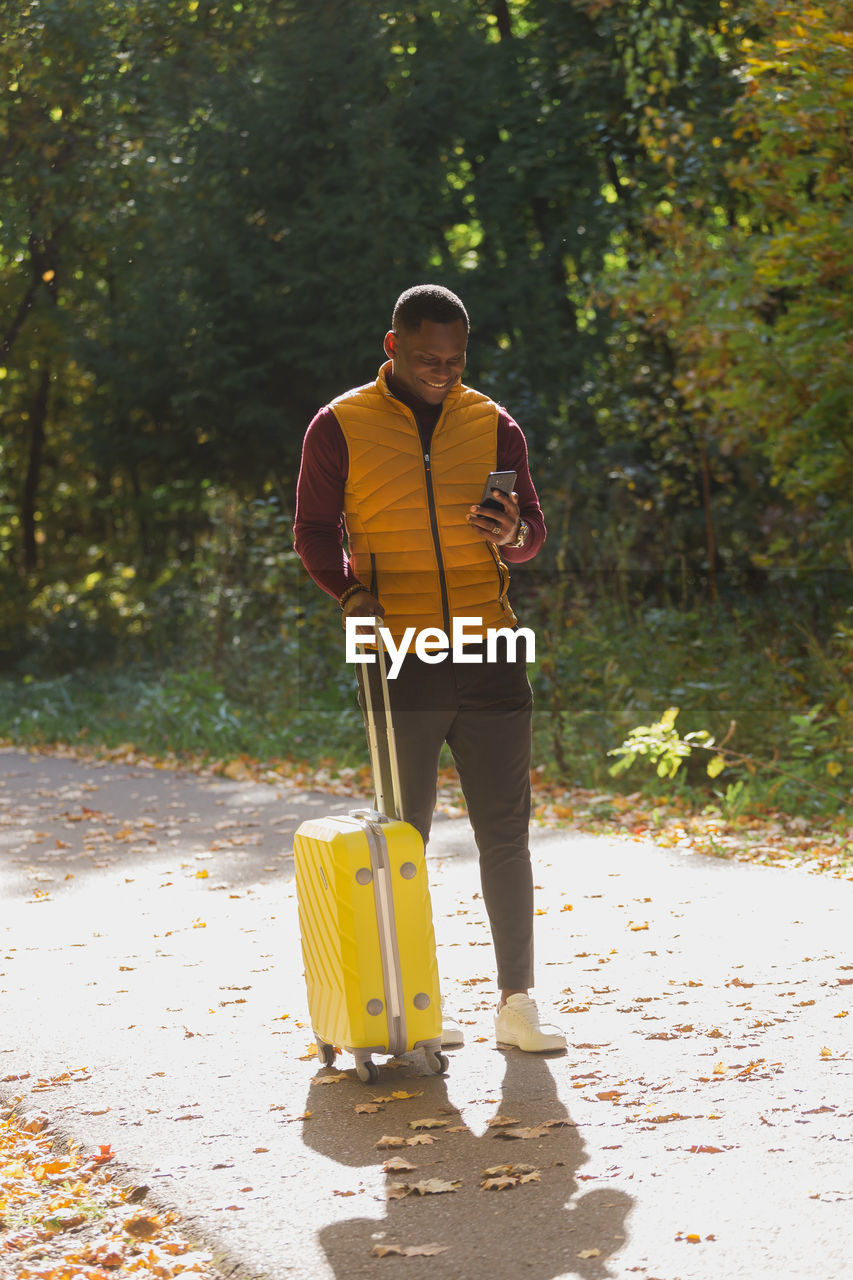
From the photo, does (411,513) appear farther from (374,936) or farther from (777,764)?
(777,764)

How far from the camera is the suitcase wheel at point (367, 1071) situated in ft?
14.2

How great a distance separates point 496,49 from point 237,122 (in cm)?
331

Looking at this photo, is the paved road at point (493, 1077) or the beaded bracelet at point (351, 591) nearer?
the paved road at point (493, 1077)

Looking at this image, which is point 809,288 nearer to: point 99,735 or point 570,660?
point 570,660

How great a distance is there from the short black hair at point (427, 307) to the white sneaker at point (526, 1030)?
2038mm

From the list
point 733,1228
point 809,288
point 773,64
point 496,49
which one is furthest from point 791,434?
point 496,49

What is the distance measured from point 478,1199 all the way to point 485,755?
4.54ft

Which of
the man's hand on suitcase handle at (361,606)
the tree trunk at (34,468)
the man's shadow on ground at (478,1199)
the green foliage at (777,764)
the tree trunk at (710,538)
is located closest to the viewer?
the man's shadow on ground at (478,1199)

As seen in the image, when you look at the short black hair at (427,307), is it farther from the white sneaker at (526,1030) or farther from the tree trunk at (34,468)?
the tree trunk at (34,468)

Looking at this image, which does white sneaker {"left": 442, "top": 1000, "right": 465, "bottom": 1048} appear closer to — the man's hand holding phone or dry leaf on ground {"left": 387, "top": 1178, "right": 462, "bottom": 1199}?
dry leaf on ground {"left": 387, "top": 1178, "right": 462, "bottom": 1199}

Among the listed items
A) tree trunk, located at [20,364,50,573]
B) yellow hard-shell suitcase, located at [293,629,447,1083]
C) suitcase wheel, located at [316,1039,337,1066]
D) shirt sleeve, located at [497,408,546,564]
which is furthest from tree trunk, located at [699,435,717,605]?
tree trunk, located at [20,364,50,573]

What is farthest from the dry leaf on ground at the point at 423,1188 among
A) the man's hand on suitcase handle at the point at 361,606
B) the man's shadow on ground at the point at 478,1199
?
the man's hand on suitcase handle at the point at 361,606

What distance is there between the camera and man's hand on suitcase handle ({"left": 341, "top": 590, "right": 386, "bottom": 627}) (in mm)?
4293

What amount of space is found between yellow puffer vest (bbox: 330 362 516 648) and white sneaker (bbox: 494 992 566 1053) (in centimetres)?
118
